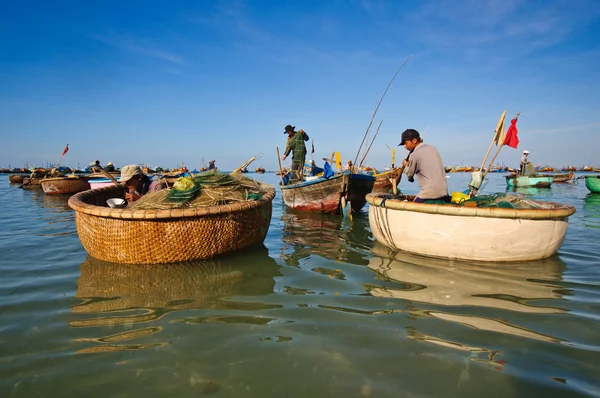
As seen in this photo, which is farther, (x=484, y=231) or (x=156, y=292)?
(x=484, y=231)

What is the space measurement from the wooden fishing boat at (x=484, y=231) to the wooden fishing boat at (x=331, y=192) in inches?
159

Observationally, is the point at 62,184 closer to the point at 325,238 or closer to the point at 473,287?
the point at 325,238

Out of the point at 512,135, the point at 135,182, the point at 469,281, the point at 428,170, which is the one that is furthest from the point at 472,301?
the point at 135,182

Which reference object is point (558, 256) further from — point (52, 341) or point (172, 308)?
point (52, 341)

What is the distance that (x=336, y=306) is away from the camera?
283cm

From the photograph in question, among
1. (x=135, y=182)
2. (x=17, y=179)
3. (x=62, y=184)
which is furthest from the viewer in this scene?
(x=17, y=179)

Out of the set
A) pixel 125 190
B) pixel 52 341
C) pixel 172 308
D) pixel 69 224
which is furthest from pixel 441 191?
pixel 69 224

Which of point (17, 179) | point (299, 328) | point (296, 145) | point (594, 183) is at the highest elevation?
point (296, 145)

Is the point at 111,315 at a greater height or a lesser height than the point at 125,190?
lesser

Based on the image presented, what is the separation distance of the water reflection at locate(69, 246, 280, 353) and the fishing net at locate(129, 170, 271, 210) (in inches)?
29.6

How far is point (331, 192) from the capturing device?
869 cm

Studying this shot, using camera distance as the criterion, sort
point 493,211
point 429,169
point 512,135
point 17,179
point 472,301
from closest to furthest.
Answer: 1. point 472,301
2. point 493,211
3. point 429,169
4. point 512,135
5. point 17,179

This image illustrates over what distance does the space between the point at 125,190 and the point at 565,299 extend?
6.87m

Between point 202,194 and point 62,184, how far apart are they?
45.5 feet
